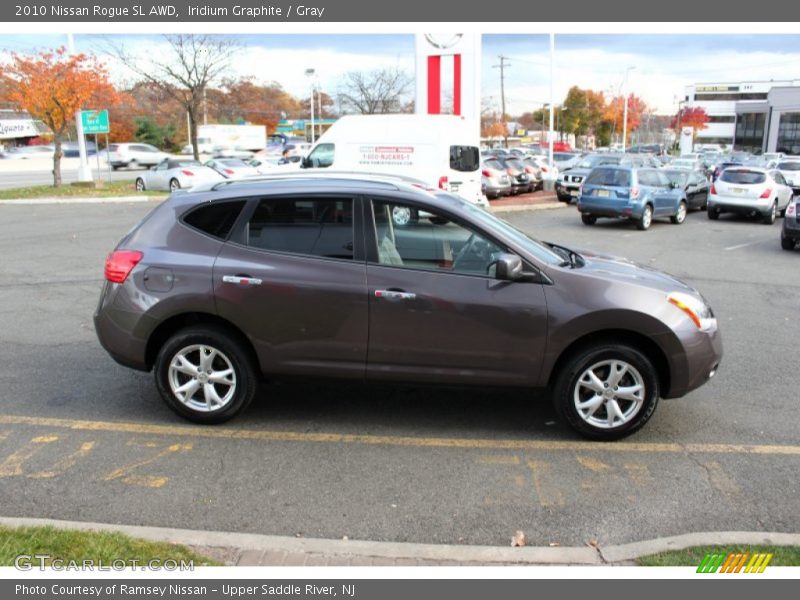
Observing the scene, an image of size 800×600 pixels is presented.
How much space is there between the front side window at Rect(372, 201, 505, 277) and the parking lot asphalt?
0.96 m

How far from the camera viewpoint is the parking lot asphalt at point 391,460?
12.1 ft

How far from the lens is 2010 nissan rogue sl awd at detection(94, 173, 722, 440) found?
14.8 feet

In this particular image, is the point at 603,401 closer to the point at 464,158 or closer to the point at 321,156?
the point at 464,158

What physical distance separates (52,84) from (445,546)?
2589 cm

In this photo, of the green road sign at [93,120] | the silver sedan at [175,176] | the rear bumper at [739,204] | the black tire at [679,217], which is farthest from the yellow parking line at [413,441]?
the green road sign at [93,120]

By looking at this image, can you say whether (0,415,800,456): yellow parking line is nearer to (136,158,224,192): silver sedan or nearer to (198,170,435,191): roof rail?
(198,170,435,191): roof rail

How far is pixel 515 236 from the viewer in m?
4.92

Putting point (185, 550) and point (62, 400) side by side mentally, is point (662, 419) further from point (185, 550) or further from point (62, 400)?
point (62, 400)

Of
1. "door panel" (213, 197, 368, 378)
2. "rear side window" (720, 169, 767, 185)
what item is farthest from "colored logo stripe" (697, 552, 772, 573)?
"rear side window" (720, 169, 767, 185)

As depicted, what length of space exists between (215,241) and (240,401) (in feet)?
3.82

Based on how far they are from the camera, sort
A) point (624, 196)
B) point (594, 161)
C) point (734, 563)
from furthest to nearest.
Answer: point (594, 161) → point (624, 196) → point (734, 563)

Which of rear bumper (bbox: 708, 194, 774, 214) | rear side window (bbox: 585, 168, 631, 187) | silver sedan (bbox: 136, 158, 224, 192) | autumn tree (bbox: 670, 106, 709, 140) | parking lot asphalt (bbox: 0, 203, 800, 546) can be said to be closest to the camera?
parking lot asphalt (bbox: 0, 203, 800, 546)

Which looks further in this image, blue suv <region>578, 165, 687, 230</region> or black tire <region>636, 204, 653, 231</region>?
black tire <region>636, 204, 653, 231</region>

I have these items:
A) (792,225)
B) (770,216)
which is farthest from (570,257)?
(770,216)
